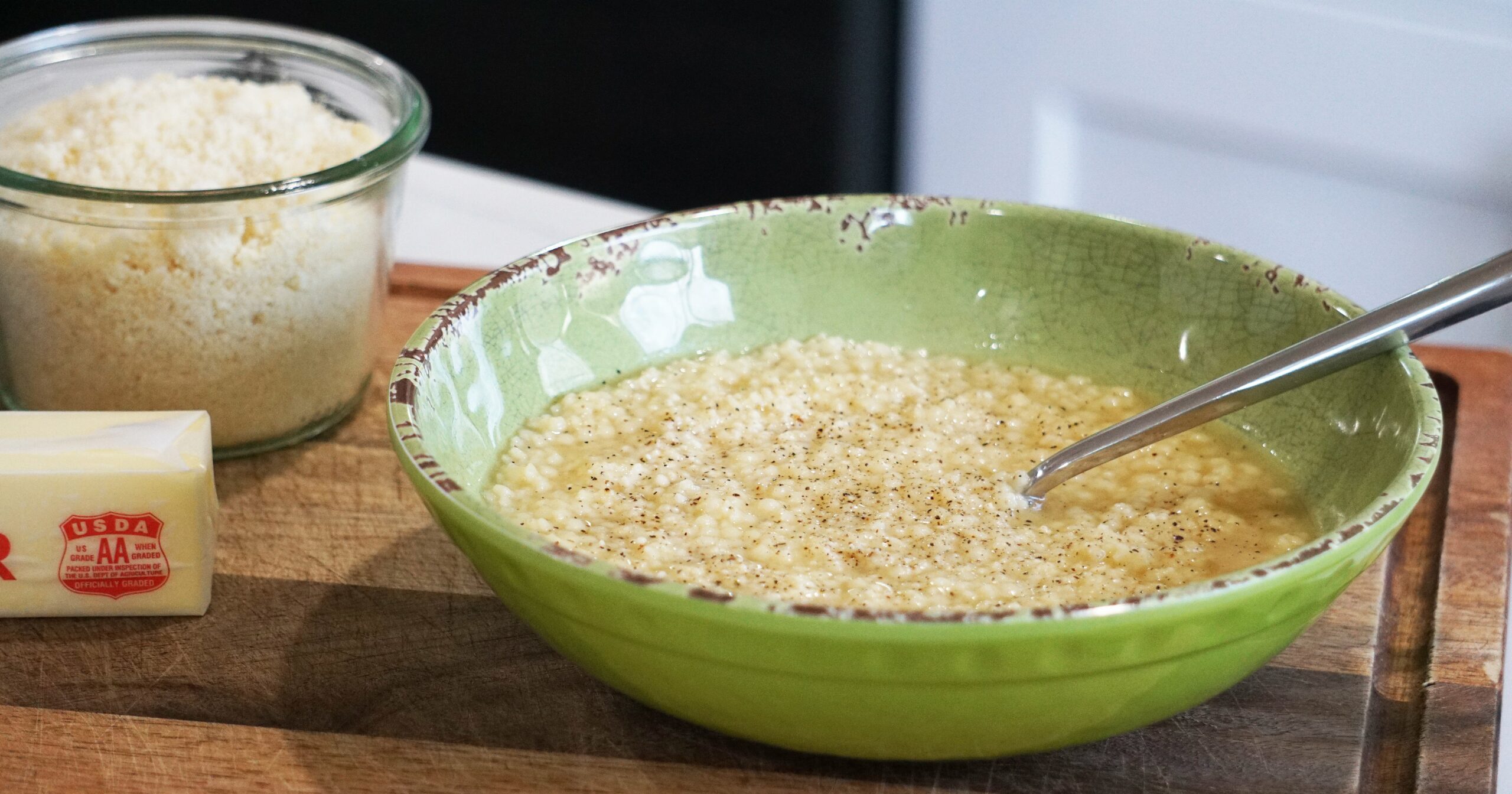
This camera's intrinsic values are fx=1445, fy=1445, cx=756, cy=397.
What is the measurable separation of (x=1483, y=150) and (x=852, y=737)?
1.60m

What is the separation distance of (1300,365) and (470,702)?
560mm

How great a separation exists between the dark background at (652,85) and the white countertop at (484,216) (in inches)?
23.5

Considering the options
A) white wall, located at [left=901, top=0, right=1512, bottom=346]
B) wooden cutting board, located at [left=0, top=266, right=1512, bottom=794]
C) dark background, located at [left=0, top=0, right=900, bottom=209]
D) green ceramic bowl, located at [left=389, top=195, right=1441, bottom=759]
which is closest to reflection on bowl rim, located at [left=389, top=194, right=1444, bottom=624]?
green ceramic bowl, located at [left=389, top=195, right=1441, bottom=759]

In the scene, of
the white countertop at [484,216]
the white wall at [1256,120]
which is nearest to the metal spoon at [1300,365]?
the white countertop at [484,216]

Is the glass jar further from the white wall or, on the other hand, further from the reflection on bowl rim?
the white wall

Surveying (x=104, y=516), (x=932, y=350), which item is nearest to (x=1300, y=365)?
(x=932, y=350)

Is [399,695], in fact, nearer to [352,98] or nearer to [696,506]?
[696,506]

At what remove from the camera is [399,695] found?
878 mm

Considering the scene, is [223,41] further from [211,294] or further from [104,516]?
[104,516]

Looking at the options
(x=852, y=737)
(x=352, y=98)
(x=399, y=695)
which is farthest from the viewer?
(x=352, y=98)

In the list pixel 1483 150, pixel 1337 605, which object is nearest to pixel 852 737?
pixel 1337 605

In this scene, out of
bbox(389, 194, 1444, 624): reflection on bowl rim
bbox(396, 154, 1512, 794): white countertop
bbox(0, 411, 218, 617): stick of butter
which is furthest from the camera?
bbox(396, 154, 1512, 794): white countertop

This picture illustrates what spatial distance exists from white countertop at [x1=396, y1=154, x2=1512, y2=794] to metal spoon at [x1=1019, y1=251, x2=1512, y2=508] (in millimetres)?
954

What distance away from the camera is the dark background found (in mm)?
2461
